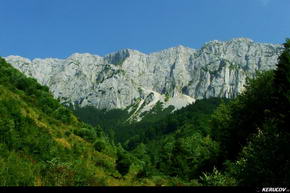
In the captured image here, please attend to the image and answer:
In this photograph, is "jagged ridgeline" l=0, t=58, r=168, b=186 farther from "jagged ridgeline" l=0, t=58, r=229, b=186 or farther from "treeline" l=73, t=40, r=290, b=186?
"treeline" l=73, t=40, r=290, b=186

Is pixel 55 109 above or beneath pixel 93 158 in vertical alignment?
above

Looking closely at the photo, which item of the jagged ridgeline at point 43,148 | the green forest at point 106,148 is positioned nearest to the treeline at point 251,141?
the green forest at point 106,148

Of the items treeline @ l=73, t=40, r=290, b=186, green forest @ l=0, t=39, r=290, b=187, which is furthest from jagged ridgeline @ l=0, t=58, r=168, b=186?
treeline @ l=73, t=40, r=290, b=186

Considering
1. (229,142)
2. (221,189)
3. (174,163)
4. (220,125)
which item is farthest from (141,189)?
(174,163)

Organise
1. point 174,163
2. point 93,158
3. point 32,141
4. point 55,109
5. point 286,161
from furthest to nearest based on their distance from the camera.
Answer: point 174,163 < point 55,109 < point 93,158 < point 32,141 < point 286,161

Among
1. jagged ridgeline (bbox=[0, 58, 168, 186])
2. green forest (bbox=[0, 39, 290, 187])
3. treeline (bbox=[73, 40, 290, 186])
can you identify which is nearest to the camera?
jagged ridgeline (bbox=[0, 58, 168, 186])

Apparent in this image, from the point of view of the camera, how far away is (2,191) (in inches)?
157

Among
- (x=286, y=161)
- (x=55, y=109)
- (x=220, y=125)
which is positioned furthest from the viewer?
(x=220, y=125)

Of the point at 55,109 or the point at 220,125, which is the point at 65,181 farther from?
→ the point at 220,125

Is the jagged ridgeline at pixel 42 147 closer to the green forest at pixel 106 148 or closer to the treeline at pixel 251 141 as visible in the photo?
the green forest at pixel 106 148

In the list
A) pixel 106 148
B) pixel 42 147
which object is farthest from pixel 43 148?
pixel 106 148

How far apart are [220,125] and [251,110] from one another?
826 cm

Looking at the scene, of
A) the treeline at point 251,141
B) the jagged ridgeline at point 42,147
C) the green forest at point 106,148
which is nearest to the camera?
the jagged ridgeline at point 42,147

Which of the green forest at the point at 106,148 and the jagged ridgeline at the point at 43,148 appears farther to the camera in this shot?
the green forest at the point at 106,148
